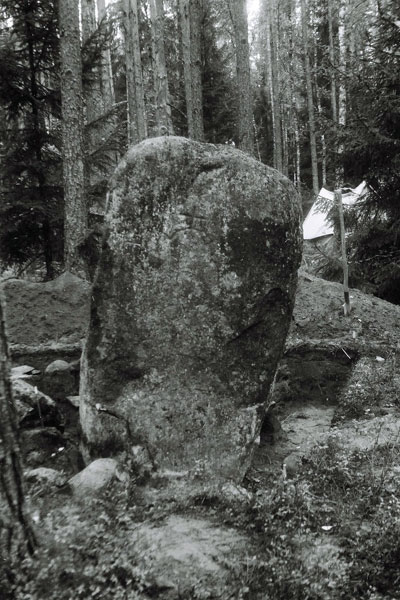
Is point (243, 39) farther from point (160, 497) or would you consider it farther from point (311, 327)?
point (160, 497)

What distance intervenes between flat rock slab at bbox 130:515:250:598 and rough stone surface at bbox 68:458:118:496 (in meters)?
0.50

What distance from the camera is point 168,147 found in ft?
15.3

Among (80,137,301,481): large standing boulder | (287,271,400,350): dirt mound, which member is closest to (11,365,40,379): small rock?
(80,137,301,481): large standing boulder

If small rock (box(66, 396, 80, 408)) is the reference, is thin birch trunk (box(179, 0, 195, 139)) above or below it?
above

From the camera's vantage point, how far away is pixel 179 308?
4.53m

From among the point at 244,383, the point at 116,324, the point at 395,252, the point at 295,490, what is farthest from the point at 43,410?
the point at 395,252

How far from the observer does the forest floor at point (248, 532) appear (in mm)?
2895

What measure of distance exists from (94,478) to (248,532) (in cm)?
120

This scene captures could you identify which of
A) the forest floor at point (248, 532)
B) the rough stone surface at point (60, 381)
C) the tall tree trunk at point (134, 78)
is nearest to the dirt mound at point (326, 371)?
the forest floor at point (248, 532)

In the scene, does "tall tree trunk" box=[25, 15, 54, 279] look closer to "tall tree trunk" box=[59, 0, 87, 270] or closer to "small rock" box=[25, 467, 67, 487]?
"tall tree trunk" box=[59, 0, 87, 270]

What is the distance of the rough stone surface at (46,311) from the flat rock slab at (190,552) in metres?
4.38

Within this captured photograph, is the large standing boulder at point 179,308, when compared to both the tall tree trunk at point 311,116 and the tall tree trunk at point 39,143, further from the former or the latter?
the tall tree trunk at point 311,116

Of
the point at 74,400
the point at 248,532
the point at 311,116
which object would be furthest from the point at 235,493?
the point at 311,116

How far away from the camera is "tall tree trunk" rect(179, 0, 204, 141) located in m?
15.1
